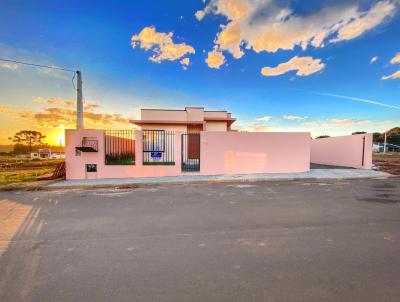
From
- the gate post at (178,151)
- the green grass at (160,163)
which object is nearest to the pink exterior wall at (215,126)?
the gate post at (178,151)

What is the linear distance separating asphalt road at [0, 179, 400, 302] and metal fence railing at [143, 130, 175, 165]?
5.71m

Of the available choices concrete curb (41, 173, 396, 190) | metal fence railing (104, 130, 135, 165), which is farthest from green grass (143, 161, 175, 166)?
concrete curb (41, 173, 396, 190)

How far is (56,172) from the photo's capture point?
11.2 meters

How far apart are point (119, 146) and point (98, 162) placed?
1584 millimetres

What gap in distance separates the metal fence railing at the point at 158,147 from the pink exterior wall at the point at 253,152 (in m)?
1.91

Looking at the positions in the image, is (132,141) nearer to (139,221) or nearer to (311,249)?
(139,221)

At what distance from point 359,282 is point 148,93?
1691cm

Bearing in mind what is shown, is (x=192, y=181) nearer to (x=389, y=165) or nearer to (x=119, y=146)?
(x=119, y=146)

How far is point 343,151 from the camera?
17.5m

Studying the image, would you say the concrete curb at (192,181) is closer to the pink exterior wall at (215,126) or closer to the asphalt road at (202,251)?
the asphalt road at (202,251)

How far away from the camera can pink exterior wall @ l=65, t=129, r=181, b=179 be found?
10930 mm

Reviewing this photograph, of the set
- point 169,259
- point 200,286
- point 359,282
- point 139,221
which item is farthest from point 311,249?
point 139,221

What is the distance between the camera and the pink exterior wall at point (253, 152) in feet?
40.6

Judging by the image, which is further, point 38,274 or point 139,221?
point 139,221
